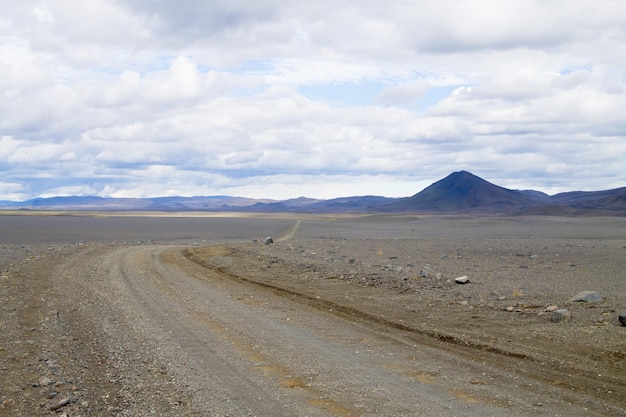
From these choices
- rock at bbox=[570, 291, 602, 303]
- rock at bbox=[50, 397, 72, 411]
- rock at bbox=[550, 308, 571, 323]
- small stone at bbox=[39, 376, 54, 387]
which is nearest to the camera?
rock at bbox=[50, 397, 72, 411]

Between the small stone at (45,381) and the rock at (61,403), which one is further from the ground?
the small stone at (45,381)

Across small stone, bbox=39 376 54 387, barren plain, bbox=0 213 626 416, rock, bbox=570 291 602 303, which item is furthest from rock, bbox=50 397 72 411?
rock, bbox=570 291 602 303

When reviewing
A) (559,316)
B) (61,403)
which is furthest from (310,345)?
(559,316)

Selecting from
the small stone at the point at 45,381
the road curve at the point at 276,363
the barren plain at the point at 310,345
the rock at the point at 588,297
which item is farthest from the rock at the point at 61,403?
the rock at the point at 588,297

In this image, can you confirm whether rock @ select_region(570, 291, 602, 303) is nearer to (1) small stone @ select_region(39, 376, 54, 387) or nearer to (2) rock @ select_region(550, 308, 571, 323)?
(2) rock @ select_region(550, 308, 571, 323)

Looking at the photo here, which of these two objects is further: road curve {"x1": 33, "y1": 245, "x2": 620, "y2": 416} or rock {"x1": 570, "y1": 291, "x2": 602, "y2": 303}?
rock {"x1": 570, "y1": 291, "x2": 602, "y2": 303}

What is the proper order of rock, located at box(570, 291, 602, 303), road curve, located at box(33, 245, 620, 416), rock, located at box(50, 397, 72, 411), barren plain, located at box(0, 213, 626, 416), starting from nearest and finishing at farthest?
rock, located at box(50, 397, 72, 411), road curve, located at box(33, 245, 620, 416), barren plain, located at box(0, 213, 626, 416), rock, located at box(570, 291, 602, 303)

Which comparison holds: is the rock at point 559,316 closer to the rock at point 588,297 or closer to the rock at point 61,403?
the rock at point 588,297

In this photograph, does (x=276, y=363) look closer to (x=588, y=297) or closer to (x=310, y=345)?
(x=310, y=345)

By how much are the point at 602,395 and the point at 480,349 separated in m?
2.47

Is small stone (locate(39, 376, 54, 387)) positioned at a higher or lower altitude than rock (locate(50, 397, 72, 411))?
higher

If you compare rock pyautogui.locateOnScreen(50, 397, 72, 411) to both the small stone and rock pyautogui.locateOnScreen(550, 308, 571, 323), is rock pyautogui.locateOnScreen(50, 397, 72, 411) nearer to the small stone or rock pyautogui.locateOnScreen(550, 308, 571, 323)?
the small stone

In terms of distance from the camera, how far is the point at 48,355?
9.16 meters

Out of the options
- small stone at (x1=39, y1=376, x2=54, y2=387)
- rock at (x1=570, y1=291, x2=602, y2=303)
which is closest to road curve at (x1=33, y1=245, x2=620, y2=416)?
small stone at (x1=39, y1=376, x2=54, y2=387)
